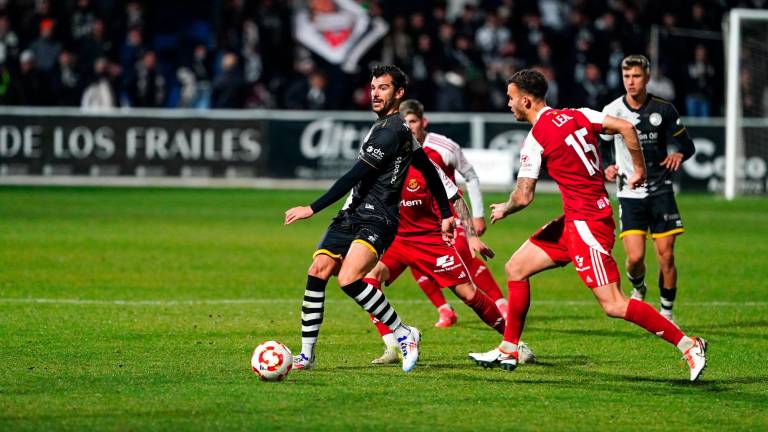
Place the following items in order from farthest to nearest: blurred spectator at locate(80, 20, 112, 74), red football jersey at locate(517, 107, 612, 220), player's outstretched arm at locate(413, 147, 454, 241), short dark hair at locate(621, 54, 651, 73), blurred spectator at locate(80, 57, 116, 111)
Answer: blurred spectator at locate(80, 20, 112, 74)
blurred spectator at locate(80, 57, 116, 111)
short dark hair at locate(621, 54, 651, 73)
player's outstretched arm at locate(413, 147, 454, 241)
red football jersey at locate(517, 107, 612, 220)

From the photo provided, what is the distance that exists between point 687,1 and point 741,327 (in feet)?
67.1

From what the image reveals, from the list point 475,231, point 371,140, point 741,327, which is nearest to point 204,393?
point 371,140

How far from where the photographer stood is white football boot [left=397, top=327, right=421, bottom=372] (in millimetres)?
8922

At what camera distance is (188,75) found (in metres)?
29.3

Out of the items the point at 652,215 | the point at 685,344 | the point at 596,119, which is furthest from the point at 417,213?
the point at 652,215

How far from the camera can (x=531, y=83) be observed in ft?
29.3

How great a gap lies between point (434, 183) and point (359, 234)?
0.74 meters

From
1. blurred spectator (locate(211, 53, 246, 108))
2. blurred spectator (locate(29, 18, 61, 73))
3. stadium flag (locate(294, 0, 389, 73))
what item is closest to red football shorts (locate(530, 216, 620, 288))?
stadium flag (locate(294, 0, 389, 73))

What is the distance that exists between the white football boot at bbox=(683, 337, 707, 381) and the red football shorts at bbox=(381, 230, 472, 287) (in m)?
1.99

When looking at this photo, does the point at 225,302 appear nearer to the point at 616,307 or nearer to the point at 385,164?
the point at 385,164

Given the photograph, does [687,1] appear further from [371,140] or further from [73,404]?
[73,404]

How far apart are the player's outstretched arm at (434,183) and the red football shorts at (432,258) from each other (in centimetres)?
56

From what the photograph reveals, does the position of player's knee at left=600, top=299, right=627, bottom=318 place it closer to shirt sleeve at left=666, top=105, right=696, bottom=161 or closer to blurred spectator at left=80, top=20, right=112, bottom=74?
shirt sleeve at left=666, top=105, right=696, bottom=161

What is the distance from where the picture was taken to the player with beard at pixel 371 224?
8.95 metres
